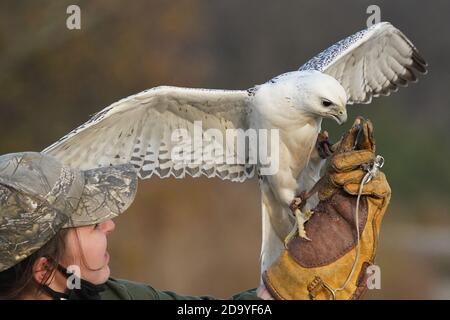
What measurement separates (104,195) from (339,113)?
1.52m

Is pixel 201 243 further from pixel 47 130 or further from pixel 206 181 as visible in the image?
pixel 47 130

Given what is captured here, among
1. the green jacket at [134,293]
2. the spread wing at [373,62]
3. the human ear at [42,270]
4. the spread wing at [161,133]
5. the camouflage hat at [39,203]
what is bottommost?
the green jacket at [134,293]

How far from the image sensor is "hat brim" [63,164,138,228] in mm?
3277

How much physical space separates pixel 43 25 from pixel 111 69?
124cm

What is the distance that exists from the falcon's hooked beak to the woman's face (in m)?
1.58

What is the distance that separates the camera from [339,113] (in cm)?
454

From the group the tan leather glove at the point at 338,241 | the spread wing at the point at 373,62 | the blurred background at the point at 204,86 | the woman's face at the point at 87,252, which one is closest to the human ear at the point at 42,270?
the woman's face at the point at 87,252

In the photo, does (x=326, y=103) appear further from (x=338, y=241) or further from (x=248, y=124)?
(x=338, y=241)

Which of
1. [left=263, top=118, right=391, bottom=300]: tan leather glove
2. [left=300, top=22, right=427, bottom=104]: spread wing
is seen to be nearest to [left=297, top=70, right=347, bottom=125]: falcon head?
[left=300, top=22, right=427, bottom=104]: spread wing

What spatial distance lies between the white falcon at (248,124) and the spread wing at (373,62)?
0.04 ft

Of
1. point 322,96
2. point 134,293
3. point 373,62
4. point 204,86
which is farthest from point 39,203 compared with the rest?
point 204,86

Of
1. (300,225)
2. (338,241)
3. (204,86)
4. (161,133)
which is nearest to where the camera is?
(338,241)

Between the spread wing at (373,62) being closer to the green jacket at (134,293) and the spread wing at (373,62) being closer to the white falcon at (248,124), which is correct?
the white falcon at (248,124)

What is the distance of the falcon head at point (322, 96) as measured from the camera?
176 inches
